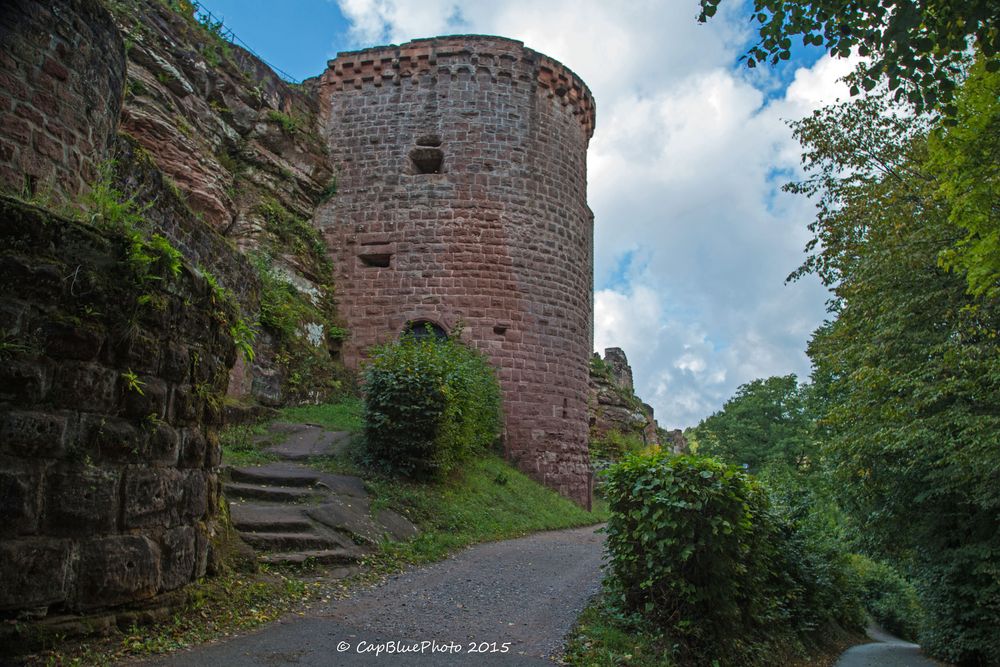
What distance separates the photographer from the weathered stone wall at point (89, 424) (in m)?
3.45

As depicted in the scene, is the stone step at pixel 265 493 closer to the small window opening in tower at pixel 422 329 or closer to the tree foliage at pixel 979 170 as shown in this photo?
the tree foliage at pixel 979 170

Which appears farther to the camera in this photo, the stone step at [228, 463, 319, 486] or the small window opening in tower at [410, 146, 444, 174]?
the small window opening in tower at [410, 146, 444, 174]

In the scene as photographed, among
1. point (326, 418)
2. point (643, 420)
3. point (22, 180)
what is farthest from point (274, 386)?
point (643, 420)

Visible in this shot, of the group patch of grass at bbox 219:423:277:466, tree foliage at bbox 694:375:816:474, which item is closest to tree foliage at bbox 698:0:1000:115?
patch of grass at bbox 219:423:277:466

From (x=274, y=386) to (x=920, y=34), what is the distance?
10435mm

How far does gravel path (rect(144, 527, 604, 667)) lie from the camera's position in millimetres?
4309

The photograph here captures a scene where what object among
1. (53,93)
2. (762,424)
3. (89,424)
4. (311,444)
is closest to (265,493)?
(311,444)

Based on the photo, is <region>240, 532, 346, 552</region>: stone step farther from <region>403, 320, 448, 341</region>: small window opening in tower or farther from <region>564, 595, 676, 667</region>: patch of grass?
<region>403, 320, 448, 341</region>: small window opening in tower

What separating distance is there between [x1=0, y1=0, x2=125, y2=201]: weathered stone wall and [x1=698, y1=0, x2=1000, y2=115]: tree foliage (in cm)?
494

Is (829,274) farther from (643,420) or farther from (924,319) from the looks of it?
(643,420)

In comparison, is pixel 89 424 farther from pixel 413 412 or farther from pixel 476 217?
pixel 476 217

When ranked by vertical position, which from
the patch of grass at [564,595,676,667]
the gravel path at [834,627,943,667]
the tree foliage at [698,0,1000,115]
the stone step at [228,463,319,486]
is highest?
the tree foliage at [698,0,1000,115]

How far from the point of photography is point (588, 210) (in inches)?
729

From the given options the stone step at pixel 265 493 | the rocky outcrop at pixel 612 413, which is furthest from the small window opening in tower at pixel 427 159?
the stone step at pixel 265 493
